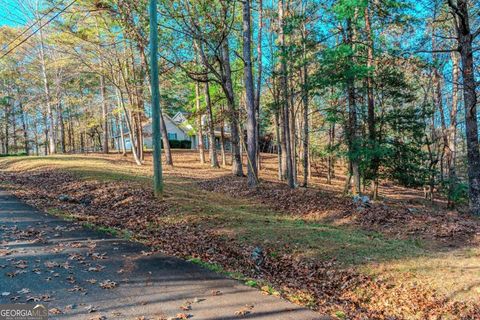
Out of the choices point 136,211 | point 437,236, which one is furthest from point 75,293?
point 437,236

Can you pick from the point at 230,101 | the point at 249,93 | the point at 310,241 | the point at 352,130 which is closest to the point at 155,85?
the point at 249,93

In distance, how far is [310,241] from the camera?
6.95 m

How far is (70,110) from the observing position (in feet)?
116

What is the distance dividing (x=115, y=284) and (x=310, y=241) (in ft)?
13.6

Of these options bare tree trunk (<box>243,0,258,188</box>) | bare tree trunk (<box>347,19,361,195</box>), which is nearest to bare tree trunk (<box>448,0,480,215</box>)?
bare tree trunk (<box>347,19,361,195</box>)

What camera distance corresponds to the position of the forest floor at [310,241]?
4910mm

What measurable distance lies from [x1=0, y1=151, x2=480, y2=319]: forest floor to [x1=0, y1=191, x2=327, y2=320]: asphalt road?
A: 0.43 metres

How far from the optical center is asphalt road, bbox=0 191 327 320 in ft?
12.6

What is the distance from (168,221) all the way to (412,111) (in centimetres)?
989

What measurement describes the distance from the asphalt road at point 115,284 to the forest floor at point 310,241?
43 centimetres

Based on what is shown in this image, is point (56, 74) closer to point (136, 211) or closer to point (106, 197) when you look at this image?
point (106, 197)

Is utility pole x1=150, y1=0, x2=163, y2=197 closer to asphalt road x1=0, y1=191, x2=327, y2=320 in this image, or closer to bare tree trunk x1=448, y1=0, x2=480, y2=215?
asphalt road x1=0, y1=191, x2=327, y2=320

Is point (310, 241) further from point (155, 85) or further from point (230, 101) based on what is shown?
point (230, 101)

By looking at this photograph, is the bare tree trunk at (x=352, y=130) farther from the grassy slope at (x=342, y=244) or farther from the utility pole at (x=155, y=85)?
the utility pole at (x=155, y=85)
